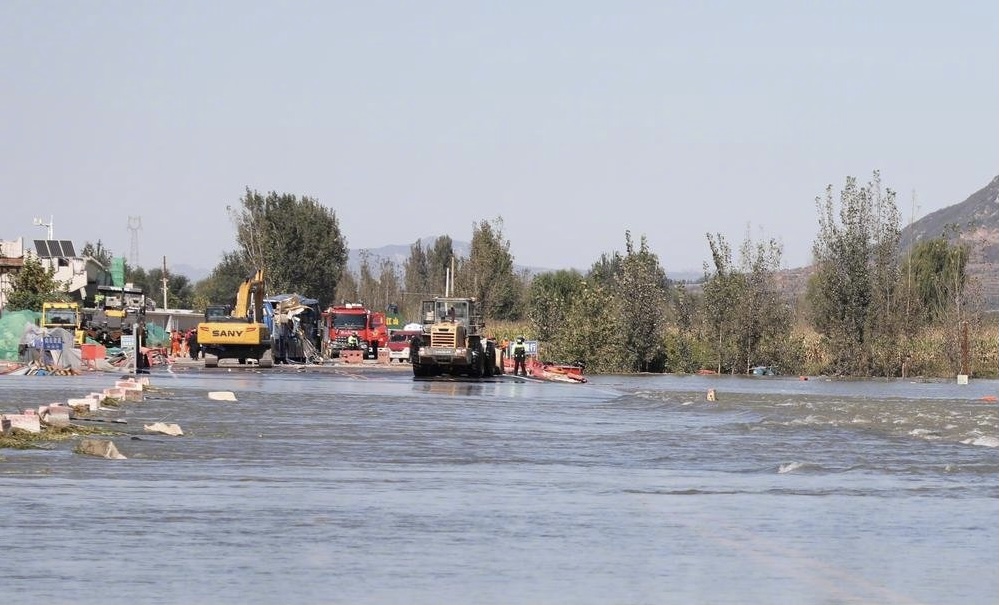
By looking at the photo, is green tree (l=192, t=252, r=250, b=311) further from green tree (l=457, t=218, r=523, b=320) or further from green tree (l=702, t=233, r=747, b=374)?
green tree (l=702, t=233, r=747, b=374)

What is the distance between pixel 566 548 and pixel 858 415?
25093 millimetres

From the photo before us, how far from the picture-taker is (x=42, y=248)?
130 metres

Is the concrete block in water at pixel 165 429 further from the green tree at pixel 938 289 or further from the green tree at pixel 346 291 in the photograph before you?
the green tree at pixel 346 291

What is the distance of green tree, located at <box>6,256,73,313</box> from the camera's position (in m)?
97.9

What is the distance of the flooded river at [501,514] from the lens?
11.3 m

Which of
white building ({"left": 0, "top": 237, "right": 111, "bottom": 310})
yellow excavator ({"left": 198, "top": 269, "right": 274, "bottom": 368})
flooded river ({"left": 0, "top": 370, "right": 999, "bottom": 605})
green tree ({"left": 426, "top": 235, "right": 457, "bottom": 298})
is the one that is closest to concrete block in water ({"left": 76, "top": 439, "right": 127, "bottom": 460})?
flooded river ({"left": 0, "top": 370, "right": 999, "bottom": 605})

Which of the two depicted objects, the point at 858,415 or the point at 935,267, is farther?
the point at 935,267

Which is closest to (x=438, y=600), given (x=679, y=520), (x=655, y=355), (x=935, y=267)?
(x=679, y=520)

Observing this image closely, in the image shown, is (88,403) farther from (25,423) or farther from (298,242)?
(298,242)

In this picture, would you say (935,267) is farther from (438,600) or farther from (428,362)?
(438,600)

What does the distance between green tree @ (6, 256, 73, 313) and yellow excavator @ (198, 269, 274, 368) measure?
34327 millimetres

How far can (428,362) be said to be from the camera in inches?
2267

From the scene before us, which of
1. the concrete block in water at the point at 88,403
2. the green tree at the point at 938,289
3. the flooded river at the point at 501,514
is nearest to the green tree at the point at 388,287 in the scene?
the green tree at the point at 938,289

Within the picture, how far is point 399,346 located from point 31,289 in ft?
97.5
